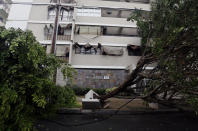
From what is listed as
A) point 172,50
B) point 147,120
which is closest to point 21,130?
point 147,120

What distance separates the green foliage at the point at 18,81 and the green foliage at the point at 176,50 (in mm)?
4148

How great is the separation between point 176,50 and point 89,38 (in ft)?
30.8

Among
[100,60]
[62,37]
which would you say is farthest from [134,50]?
[62,37]

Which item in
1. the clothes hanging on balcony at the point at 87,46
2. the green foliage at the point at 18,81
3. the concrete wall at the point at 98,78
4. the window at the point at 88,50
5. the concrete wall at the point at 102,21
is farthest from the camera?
the concrete wall at the point at 102,21

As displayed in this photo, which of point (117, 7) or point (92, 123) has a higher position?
point (117, 7)

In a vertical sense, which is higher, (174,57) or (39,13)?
(39,13)

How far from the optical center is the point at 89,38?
1257 cm

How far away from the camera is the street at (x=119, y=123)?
4820 millimetres

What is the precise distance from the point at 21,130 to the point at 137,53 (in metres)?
12.1

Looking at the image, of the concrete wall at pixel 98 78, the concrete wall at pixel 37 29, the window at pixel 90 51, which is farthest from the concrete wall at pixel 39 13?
the concrete wall at pixel 98 78

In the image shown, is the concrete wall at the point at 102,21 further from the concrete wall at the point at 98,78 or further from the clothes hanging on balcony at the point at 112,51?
the concrete wall at the point at 98,78

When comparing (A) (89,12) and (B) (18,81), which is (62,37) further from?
(B) (18,81)

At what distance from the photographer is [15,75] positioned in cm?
327

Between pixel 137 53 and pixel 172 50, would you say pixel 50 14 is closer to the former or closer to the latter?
pixel 137 53
